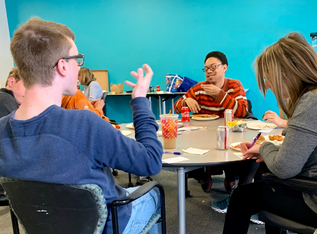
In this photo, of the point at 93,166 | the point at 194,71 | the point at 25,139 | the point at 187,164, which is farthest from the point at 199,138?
the point at 194,71

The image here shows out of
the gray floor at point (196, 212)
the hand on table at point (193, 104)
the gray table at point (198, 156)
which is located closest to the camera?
the gray table at point (198, 156)

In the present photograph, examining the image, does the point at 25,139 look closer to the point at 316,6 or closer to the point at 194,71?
the point at 194,71

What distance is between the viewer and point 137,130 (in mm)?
911

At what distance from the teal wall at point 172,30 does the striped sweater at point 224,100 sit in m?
2.47

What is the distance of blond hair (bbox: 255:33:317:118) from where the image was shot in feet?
3.32

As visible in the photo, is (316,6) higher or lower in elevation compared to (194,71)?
higher

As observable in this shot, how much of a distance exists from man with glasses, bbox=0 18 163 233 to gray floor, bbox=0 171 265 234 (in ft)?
3.71

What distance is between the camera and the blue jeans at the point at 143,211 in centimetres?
97

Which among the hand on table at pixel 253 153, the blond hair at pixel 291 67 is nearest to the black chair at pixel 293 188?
the hand on table at pixel 253 153

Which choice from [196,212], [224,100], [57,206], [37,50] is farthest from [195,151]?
[224,100]

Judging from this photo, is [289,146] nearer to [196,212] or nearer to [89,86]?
[196,212]

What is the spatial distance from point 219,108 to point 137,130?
1671 mm

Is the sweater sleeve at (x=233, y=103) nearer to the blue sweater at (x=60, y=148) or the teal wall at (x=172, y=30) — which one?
the blue sweater at (x=60, y=148)

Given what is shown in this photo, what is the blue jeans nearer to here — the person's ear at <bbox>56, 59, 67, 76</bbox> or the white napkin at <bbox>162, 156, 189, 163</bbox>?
the white napkin at <bbox>162, 156, 189, 163</bbox>
